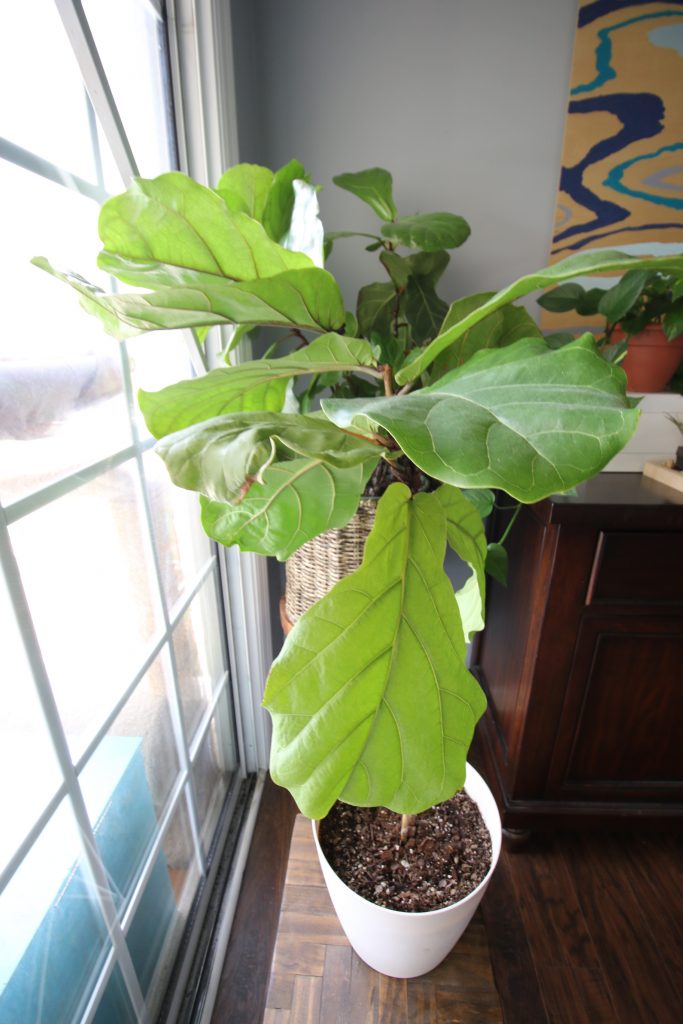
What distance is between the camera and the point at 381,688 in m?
0.43

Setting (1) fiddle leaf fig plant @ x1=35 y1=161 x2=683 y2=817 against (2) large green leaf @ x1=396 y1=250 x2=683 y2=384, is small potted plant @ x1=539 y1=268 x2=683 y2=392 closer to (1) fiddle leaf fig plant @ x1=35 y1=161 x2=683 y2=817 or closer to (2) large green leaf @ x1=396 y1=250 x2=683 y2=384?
(1) fiddle leaf fig plant @ x1=35 y1=161 x2=683 y2=817

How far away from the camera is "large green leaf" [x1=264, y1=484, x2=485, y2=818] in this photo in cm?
41

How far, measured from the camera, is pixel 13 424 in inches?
20.5

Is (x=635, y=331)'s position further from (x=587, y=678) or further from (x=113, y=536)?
(x=113, y=536)

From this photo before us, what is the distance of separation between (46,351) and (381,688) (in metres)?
0.54

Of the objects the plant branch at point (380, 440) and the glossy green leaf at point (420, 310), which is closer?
the plant branch at point (380, 440)

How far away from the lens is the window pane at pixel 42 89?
52 centimetres

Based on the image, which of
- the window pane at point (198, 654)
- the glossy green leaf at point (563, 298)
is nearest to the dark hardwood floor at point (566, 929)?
the window pane at point (198, 654)

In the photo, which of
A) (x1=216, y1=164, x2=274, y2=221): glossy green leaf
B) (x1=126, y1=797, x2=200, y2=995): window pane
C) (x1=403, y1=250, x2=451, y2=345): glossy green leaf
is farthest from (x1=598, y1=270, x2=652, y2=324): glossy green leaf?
(x1=126, y1=797, x2=200, y2=995): window pane

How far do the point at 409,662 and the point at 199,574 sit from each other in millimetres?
700

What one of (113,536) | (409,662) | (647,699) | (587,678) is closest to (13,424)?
(113,536)

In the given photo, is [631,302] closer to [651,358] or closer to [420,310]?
[651,358]

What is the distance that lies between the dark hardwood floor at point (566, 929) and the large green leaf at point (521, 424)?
86cm

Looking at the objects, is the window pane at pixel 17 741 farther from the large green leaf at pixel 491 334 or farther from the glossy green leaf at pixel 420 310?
the glossy green leaf at pixel 420 310
